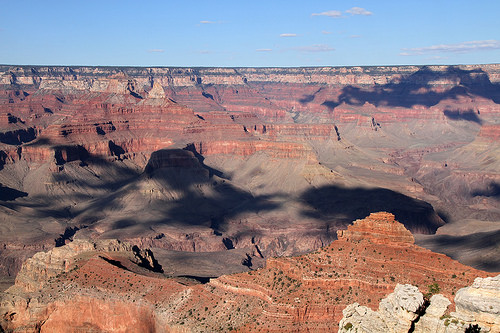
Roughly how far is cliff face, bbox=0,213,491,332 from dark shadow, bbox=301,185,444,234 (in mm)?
91018

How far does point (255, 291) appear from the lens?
172 feet

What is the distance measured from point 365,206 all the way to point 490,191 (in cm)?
6185

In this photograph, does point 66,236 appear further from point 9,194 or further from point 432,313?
point 432,313

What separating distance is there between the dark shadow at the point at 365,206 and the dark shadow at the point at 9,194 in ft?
250

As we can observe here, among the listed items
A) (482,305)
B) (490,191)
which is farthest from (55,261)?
(490,191)

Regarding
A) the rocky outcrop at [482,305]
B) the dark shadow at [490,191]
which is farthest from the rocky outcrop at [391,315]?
the dark shadow at [490,191]

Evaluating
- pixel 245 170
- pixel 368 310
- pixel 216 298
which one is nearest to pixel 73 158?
pixel 245 170

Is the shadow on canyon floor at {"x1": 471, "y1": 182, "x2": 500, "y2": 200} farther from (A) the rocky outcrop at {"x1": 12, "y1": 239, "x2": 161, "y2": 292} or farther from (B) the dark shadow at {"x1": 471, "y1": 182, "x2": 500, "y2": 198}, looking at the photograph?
(A) the rocky outcrop at {"x1": 12, "y1": 239, "x2": 161, "y2": 292}

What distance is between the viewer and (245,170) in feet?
650

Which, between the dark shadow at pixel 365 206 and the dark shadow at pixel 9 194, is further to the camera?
the dark shadow at pixel 9 194

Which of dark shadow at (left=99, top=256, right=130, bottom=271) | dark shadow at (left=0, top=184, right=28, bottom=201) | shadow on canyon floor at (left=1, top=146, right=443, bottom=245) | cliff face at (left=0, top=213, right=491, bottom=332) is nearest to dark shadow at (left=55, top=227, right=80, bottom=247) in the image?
shadow on canyon floor at (left=1, top=146, right=443, bottom=245)

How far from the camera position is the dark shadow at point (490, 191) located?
632 ft

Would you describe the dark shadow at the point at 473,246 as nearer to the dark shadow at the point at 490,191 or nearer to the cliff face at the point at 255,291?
the cliff face at the point at 255,291

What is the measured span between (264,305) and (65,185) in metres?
136
